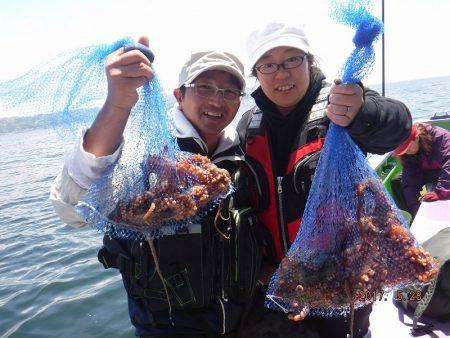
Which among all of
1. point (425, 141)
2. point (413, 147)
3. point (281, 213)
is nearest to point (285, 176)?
point (281, 213)

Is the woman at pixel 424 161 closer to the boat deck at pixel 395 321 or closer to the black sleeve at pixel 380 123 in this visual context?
the boat deck at pixel 395 321

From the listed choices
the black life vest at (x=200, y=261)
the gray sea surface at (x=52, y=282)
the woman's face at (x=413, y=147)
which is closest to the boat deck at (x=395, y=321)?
the black life vest at (x=200, y=261)

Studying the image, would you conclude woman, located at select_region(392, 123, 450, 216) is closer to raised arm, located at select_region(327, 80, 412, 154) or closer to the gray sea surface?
the gray sea surface

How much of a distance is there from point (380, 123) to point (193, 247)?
1.32m

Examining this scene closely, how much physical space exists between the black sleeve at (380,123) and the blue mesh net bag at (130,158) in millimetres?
781

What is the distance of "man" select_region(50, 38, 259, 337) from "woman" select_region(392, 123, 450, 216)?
406 cm

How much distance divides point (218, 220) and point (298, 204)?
0.57 meters

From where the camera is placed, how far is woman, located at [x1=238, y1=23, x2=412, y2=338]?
2.23 meters

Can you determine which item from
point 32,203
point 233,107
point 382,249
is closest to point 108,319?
point 233,107

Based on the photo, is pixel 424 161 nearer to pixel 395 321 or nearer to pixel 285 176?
pixel 395 321

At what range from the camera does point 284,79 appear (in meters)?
2.31


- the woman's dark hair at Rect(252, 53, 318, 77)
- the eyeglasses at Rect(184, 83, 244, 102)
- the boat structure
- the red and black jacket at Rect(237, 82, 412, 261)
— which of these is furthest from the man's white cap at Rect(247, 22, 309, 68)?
the boat structure

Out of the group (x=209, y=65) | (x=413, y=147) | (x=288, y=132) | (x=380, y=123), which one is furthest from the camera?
(x=413, y=147)

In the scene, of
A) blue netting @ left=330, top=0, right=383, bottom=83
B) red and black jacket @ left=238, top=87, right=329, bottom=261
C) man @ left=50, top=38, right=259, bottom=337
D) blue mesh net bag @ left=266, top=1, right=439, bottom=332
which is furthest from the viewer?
red and black jacket @ left=238, top=87, right=329, bottom=261
